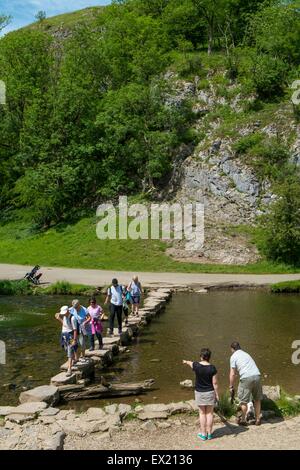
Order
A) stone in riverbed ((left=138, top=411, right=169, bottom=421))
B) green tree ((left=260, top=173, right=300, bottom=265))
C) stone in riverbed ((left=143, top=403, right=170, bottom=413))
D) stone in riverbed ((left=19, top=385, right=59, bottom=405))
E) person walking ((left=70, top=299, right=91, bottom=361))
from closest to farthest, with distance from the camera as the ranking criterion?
stone in riverbed ((left=138, top=411, right=169, bottom=421)) < stone in riverbed ((left=143, top=403, right=170, bottom=413)) < stone in riverbed ((left=19, top=385, right=59, bottom=405)) < person walking ((left=70, top=299, right=91, bottom=361)) < green tree ((left=260, top=173, right=300, bottom=265))

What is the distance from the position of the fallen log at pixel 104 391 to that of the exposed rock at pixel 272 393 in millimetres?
3569

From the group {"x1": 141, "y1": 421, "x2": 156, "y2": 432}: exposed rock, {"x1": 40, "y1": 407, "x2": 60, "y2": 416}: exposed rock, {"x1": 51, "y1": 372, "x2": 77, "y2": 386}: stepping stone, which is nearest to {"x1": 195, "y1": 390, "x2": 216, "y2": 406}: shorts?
{"x1": 141, "y1": 421, "x2": 156, "y2": 432}: exposed rock

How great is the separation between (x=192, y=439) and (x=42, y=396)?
15.1ft

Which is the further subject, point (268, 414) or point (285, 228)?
point (285, 228)

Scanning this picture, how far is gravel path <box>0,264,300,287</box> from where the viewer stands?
3550cm

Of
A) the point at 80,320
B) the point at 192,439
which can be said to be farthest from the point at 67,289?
the point at 192,439

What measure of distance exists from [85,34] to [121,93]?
16888mm

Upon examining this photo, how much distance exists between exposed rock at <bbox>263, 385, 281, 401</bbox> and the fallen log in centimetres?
357

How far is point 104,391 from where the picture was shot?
1542 centimetres

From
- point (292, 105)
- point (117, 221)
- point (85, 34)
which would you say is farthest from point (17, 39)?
point (292, 105)

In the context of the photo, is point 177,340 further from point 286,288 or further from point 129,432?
point 286,288

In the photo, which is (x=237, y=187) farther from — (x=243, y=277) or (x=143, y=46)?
(x=143, y=46)

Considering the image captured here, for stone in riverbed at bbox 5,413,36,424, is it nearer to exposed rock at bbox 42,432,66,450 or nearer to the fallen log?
exposed rock at bbox 42,432,66,450

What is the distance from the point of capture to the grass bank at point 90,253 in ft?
136
